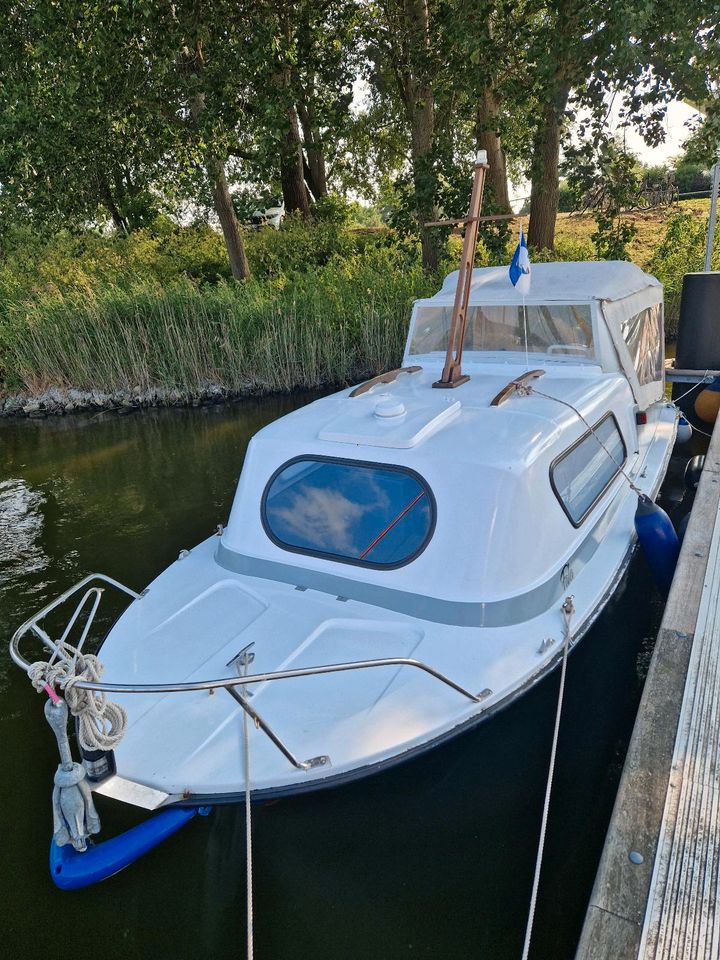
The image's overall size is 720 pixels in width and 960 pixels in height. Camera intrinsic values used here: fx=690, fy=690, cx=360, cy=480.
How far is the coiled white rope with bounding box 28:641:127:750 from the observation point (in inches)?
104

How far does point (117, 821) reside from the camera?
354 centimetres

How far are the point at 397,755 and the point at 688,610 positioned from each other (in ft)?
6.43

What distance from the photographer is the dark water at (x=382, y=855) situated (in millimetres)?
2941

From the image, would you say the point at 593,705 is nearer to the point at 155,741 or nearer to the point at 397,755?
the point at 397,755

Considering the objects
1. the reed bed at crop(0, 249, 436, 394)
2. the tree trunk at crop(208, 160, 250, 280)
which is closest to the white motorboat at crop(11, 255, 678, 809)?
the reed bed at crop(0, 249, 436, 394)

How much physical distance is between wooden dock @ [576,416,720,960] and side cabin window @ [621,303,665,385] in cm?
293

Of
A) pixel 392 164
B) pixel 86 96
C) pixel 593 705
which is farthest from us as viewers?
pixel 392 164

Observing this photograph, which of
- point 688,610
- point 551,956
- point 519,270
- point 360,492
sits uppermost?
point 519,270

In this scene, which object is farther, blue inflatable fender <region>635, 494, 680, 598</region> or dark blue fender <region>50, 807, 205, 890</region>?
blue inflatable fender <region>635, 494, 680, 598</region>

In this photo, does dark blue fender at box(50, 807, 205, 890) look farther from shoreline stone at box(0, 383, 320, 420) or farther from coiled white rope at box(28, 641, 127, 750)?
shoreline stone at box(0, 383, 320, 420)

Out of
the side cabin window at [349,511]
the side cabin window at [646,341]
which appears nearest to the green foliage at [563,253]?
the side cabin window at [646,341]

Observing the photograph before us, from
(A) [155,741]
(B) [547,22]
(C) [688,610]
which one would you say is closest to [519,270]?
(C) [688,610]

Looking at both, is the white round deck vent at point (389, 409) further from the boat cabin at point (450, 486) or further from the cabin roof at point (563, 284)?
the cabin roof at point (563, 284)

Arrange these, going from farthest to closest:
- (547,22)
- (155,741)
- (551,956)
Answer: (547,22), (155,741), (551,956)
